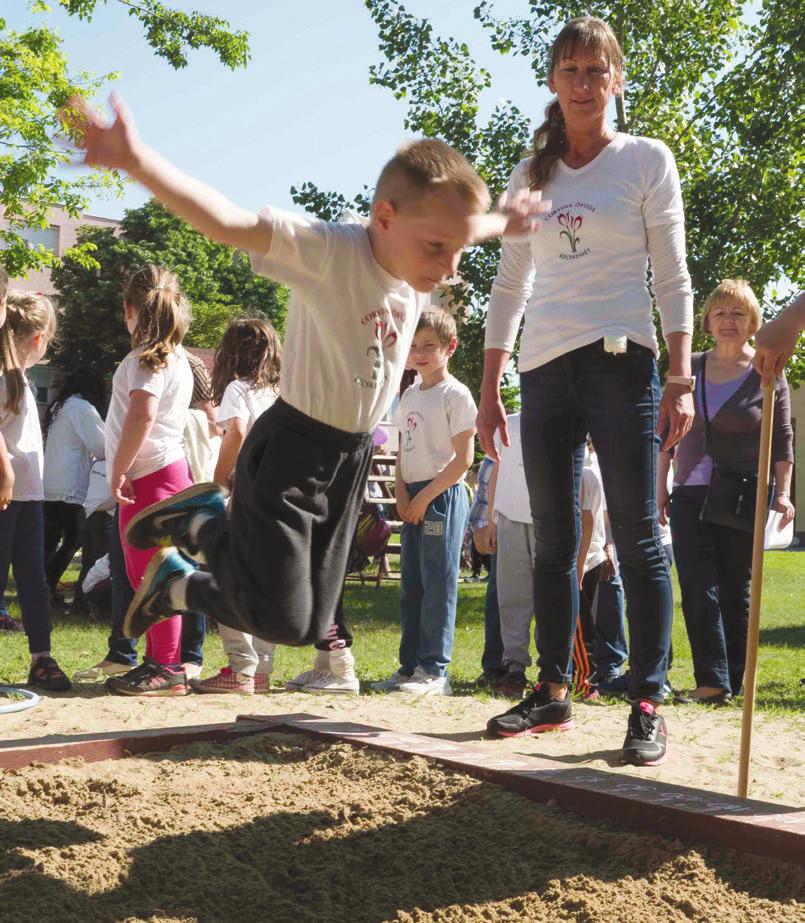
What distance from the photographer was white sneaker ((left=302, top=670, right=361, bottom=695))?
612 centimetres

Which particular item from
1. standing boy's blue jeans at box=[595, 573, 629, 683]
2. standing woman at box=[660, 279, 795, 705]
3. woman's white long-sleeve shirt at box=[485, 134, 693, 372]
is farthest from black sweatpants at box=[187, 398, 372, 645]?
standing boy's blue jeans at box=[595, 573, 629, 683]

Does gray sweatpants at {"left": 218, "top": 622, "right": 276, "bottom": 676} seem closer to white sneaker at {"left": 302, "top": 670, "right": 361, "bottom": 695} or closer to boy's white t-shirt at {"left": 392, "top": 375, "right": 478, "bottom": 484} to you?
white sneaker at {"left": 302, "top": 670, "right": 361, "bottom": 695}

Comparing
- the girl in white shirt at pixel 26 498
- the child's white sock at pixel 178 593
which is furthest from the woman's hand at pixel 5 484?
the child's white sock at pixel 178 593

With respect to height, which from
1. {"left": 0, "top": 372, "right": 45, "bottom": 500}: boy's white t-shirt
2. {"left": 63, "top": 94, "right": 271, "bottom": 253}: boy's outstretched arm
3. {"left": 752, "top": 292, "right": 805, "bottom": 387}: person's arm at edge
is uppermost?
{"left": 63, "top": 94, "right": 271, "bottom": 253}: boy's outstretched arm

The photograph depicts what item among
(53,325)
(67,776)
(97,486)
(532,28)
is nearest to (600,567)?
(53,325)

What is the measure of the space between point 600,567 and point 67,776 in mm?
4096

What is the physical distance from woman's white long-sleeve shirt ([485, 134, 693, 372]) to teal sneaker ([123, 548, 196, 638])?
1.54m

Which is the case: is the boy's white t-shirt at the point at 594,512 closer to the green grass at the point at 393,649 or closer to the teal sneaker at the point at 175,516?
the green grass at the point at 393,649

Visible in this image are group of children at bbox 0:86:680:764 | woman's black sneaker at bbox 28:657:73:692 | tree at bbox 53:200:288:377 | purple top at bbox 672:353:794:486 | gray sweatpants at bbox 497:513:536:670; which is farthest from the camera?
tree at bbox 53:200:288:377

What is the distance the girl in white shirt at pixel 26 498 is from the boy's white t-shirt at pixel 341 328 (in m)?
2.72

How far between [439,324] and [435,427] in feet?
1.95

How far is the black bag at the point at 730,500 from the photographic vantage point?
20.2 feet

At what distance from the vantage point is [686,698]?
618 cm

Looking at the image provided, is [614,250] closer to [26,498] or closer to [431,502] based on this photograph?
[431,502]
